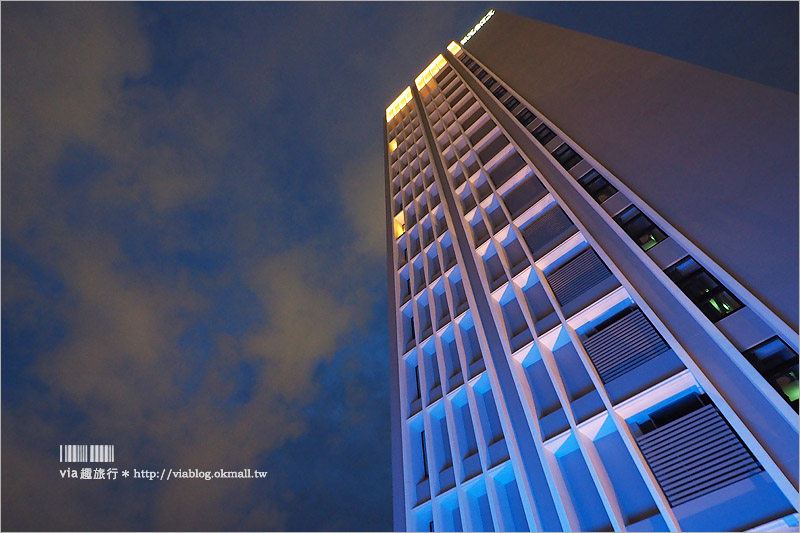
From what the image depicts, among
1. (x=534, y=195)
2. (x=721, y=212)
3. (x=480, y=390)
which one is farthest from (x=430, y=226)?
(x=721, y=212)

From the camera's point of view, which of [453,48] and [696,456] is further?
[453,48]

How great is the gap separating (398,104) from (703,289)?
1308 inches

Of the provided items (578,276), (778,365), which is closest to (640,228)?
(578,276)

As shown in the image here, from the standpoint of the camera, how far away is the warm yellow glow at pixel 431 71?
1483 inches

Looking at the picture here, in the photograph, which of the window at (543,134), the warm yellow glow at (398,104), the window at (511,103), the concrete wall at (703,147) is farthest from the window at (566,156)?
the warm yellow glow at (398,104)

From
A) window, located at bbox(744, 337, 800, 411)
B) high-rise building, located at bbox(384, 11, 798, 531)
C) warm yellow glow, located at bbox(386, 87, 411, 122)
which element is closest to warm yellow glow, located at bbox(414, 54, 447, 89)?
warm yellow glow, located at bbox(386, 87, 411, 122)

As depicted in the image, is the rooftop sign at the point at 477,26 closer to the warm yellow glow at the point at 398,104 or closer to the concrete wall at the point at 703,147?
the warm yellow glow at the point at 398,104

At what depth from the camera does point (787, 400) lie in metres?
8.07

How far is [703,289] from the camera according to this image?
34.3 feet

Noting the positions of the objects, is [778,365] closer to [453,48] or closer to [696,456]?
[696,456]

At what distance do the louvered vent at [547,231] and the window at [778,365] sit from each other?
715cm

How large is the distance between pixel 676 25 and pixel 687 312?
1284cm

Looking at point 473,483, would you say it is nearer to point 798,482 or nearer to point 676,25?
point 798,482

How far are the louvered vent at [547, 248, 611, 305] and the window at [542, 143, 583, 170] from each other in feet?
13.6
